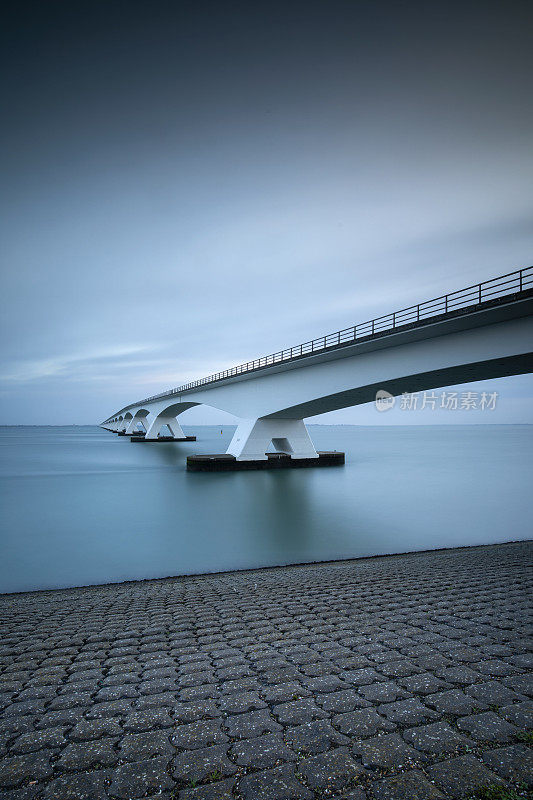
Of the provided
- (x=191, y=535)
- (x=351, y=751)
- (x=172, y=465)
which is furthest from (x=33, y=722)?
(x=172, y=465)

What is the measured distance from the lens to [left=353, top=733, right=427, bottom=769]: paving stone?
2.71 metres

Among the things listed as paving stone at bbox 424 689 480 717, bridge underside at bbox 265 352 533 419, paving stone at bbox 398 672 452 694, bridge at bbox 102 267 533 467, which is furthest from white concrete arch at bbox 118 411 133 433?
paving stone at bbox 424 689 480 717

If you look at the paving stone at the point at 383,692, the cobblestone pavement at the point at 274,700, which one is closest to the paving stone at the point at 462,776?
the cobblestone pavement at the point at 274,700

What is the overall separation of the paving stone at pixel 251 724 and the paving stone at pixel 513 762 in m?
1.44

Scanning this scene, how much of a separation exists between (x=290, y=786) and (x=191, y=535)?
1333cm

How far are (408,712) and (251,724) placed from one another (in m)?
1.24

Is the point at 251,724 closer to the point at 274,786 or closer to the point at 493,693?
the point at 274,786

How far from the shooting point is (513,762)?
2.68 metres

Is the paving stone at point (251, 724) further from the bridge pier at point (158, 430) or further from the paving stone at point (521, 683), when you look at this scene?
the bridge pier at point (158, 430)

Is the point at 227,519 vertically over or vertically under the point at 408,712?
under

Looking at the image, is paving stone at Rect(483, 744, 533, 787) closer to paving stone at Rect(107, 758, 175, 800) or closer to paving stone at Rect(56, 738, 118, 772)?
paving stone at Rect(107, 758, 175, 800)

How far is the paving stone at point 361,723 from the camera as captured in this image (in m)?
3.04

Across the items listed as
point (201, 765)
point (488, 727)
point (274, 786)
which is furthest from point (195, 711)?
point (488, 727)

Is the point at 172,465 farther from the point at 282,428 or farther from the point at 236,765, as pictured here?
the point at 236,765
